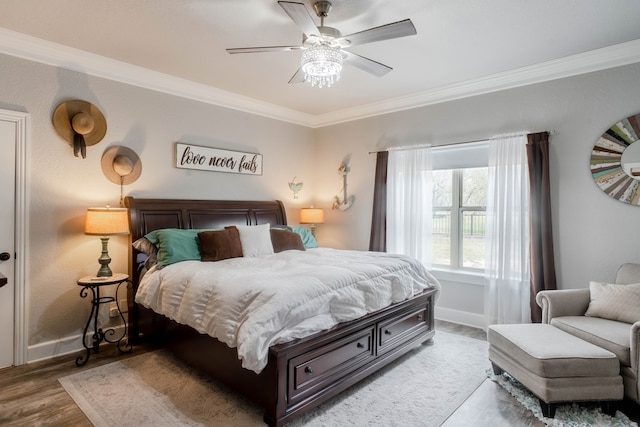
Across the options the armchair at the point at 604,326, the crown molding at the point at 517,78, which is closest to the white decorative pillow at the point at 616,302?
the armchair at the point at 604,326

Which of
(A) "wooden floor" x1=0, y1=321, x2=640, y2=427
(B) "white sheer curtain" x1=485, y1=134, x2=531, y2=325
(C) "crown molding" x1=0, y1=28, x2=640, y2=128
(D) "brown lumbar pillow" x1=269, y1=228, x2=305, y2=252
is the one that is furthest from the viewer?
(D) "brown lumbar pillow" x1=269, y1=228, x2=305, y2=252

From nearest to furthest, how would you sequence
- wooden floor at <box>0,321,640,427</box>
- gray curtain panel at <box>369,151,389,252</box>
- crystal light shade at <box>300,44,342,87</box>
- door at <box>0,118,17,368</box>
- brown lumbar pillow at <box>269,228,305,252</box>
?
1. wooden floor at <box>0,321,640,427</box>
2. crystal light shade at <box>300,44,342,87</box>
3. door at <box>0,118,17,368</box>
4. brown lumbar pillow at <box>269,228,305,252</box>
5. gray curtain panel at <box>369,151,389,252</box>

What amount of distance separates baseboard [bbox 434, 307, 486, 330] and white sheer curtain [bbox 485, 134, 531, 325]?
0.71ft

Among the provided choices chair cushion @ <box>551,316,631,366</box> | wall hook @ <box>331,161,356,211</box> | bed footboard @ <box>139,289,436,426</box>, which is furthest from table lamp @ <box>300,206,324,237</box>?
chair cushion @ <box>551,316,631,366</box>

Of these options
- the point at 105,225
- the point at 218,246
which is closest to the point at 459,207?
the point at 218,246

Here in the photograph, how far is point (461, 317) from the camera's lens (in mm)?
4293

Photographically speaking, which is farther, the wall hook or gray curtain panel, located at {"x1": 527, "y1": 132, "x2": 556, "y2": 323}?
the wall hook

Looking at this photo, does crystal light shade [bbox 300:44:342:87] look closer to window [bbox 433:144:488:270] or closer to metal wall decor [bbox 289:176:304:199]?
window [bbox 433:144:488:270]

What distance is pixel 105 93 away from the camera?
354 centimetres

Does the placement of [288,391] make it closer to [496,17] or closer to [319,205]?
[496,17]

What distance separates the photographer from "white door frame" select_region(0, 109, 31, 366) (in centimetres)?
305

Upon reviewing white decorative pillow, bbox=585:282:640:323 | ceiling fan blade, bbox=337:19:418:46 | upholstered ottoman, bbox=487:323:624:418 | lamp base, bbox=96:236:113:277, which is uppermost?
ceiling fan blade, bbox=337:19:418:46

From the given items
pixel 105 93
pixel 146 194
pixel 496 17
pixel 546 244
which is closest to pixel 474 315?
pixel 546 244

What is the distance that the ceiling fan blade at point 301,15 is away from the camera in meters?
1.99
